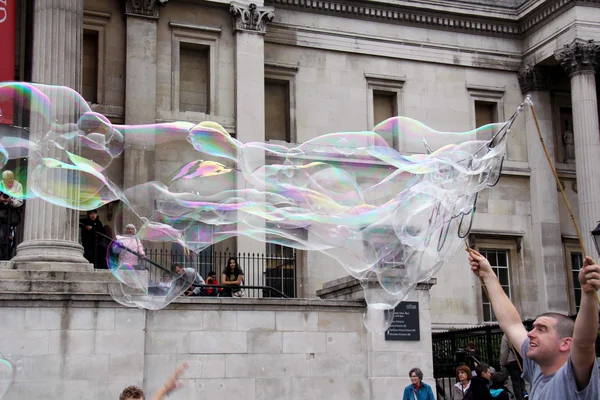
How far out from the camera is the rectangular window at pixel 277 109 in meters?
28.9

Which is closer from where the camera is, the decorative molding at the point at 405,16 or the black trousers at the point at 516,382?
the black trousers at the point at 516,382

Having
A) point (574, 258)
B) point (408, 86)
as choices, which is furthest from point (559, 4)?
point (574, 258)

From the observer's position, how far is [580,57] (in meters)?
29.4

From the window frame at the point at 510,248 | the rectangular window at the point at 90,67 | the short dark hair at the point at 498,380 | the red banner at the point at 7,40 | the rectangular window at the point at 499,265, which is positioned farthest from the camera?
the rectangular window at the point at 499,265

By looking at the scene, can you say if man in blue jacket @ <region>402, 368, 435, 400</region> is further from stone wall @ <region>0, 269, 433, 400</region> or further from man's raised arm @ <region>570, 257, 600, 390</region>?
A: man's raised arm @ <region>570, 257, 600, 390</region>

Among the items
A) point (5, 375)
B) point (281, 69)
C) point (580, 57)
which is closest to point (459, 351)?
point (5, 375)

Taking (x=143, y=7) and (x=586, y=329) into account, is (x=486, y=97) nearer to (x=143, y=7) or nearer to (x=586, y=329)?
(x=143, y=7)

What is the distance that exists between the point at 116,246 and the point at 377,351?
21.3 feet

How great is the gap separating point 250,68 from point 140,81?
3.64 m

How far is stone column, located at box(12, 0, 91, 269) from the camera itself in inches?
683

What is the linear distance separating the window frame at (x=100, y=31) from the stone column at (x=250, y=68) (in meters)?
4.12

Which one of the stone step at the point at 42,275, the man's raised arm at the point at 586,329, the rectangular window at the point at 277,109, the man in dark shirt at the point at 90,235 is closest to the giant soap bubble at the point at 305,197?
the stone step at the point at 42,275

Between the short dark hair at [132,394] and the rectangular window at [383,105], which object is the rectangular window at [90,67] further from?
the short dark hair at [132,394]

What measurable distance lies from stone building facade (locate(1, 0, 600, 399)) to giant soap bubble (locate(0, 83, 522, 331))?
11.7 meters
